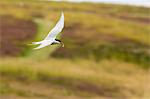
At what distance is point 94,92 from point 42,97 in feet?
13.8

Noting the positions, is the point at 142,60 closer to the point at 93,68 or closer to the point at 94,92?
the point at 93,68

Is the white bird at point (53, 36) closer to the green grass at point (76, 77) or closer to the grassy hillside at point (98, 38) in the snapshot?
the green grass at point (76, 77)

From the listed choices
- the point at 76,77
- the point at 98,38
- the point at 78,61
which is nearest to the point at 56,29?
the point at 76,77

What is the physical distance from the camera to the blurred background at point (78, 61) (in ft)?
96.4

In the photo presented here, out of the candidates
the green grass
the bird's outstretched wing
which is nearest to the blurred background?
the green grass

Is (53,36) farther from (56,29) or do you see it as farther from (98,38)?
(98,38)

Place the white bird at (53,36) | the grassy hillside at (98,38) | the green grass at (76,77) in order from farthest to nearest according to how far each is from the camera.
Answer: the grassy hillside at (98,38), the green grass at (76,77), the white bird at (53,36)

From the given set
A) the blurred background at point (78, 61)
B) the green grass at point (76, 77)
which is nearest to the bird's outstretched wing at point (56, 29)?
the blurred background at point (78, 61)

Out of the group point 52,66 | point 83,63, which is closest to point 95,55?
point 83,63

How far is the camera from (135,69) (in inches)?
1415

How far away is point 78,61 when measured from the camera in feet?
120

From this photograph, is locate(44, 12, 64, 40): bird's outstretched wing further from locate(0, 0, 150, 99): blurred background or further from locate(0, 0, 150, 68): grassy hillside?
locate(0, 0, 150, 68): grassy hillside

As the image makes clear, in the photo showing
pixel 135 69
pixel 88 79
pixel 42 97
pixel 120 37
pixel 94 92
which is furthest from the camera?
pixel 120 37

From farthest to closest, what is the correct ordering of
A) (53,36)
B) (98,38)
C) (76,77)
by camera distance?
1. (98,38)
2. (76,77)
3. (53,36)
